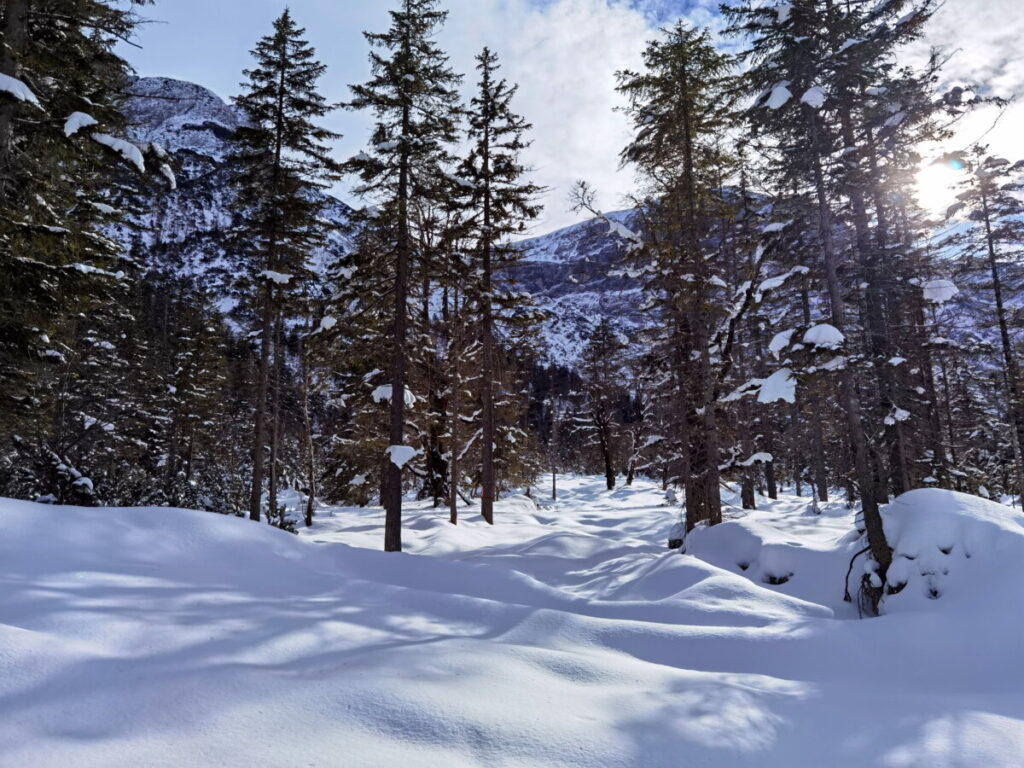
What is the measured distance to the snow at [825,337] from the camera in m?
8.39

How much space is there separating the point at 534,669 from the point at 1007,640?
5238mm

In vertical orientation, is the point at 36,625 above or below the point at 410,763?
above

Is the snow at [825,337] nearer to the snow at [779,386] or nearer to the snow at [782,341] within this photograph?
the snow at [782,341]

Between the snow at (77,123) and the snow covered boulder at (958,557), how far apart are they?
1395 cm

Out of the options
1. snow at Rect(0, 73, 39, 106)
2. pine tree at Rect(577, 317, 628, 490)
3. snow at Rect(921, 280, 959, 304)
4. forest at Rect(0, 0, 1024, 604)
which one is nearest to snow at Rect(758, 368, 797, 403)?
forest at Rect(0, 0, 1024, 604)

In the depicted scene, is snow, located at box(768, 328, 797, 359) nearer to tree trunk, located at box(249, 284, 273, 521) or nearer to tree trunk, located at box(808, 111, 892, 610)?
tree trunk, located at box(808, 111, 892, 610)

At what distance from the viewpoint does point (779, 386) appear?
8914mm

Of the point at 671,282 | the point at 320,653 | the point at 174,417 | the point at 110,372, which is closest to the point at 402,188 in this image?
the point at 671,282

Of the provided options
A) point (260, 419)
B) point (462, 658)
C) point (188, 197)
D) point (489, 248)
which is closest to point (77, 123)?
point (260, 419)

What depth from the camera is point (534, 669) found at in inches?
169

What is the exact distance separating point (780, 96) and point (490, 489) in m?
13.6

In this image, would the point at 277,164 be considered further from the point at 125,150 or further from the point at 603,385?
the point at 603,385

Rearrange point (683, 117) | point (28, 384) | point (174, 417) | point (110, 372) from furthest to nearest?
1. point (174, 417)
2. point (110, 372)
3. point (683, 117)
4. point (28, 384)

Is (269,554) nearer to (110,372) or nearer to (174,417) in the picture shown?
(110,372)
